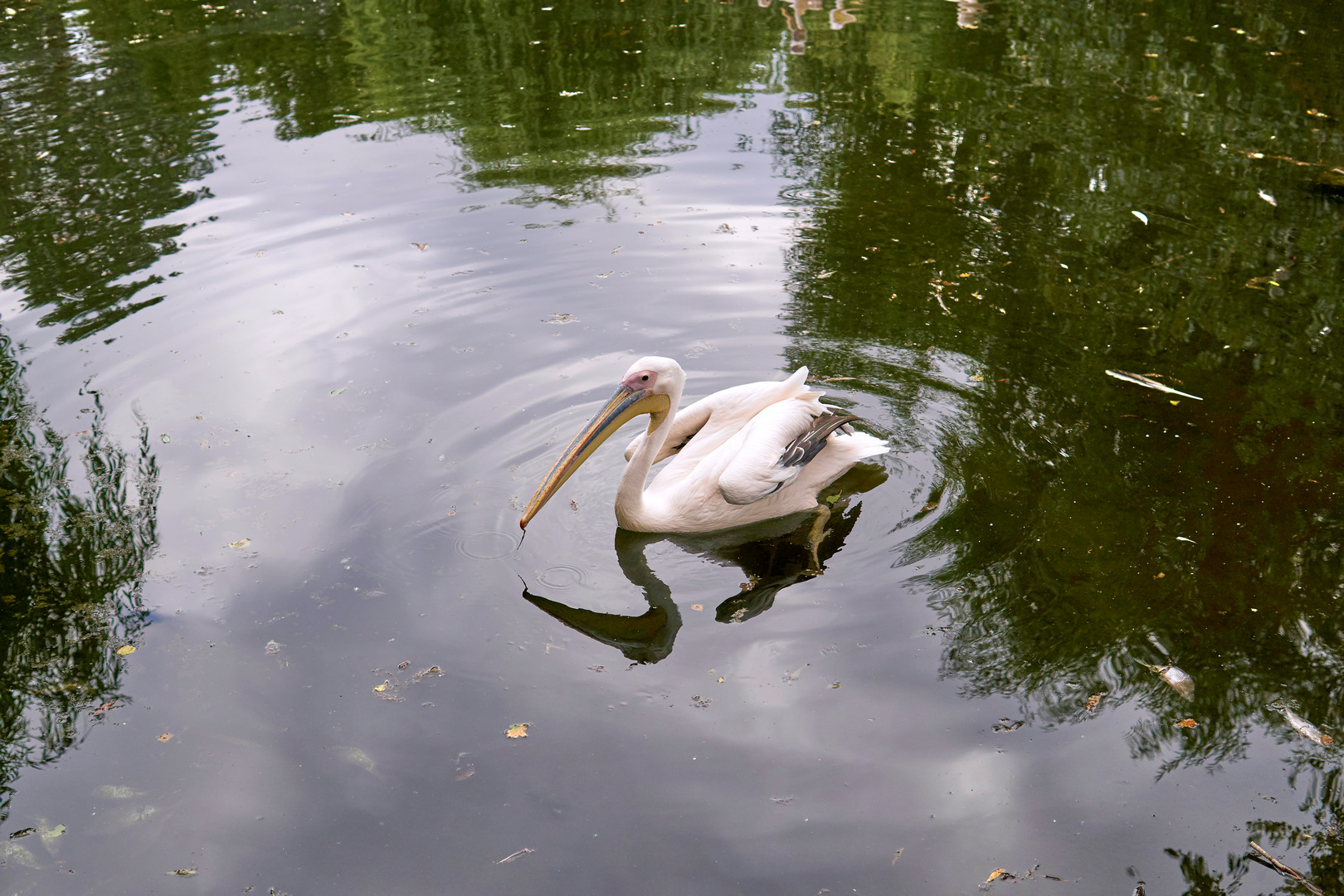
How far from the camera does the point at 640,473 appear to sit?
5238 millimetres

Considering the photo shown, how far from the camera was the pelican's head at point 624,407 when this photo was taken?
513cm

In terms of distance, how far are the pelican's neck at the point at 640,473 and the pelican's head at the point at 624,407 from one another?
0.06m

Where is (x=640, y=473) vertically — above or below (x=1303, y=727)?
above

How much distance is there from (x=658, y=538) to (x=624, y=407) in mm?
716

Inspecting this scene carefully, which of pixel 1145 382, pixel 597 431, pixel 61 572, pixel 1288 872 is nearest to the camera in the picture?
pixel 1288 872

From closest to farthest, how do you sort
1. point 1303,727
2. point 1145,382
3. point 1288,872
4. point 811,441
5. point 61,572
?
point 1288,872, point 1303,727, point 61,572, point 811,441, point 1145,382

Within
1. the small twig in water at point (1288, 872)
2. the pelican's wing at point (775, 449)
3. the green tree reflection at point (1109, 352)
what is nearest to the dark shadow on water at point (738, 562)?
the pelican's wing at point (775, 449)

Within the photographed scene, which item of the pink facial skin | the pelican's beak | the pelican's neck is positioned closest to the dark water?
the pelican's neck

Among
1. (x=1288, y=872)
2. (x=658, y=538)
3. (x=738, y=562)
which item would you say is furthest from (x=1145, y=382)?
(x=1288, y=872)

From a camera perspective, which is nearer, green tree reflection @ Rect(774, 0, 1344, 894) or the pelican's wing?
green tree reflection @ Rect(774, 0, 1344, 894)

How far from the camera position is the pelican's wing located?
5.13 metres

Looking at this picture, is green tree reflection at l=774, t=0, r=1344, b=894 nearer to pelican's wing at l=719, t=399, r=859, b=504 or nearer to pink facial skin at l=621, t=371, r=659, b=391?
pelican's wing at l=719, t=399, r=859, b=504

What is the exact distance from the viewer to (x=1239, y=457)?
5.61m

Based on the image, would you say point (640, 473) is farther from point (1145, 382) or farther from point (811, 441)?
point (1145, 382)
